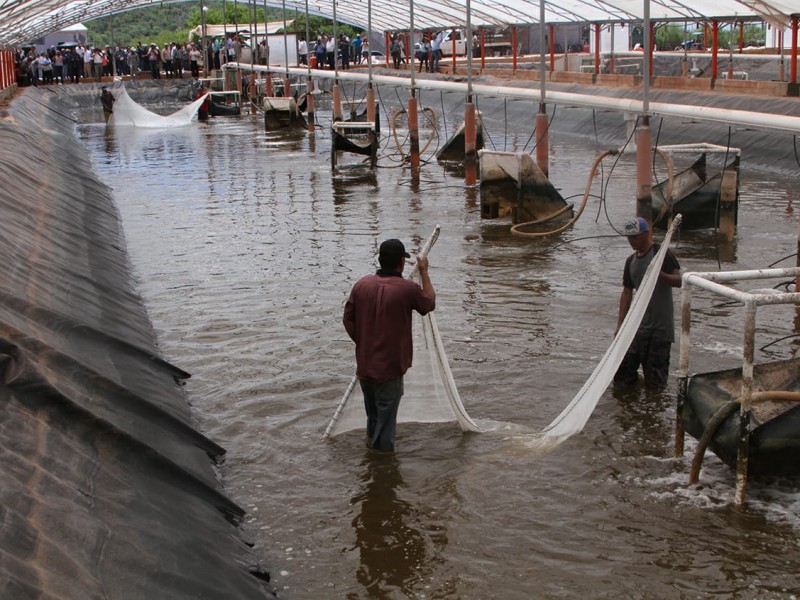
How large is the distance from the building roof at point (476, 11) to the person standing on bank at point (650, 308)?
1000 centimetres

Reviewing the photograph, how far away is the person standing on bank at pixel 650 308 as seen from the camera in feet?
26.7

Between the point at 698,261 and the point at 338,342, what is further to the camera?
the point at 698,261

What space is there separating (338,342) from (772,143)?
16.4 meters

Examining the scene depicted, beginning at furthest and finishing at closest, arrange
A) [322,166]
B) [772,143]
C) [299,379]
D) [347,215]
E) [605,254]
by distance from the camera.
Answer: [322,166], [772,143], [347,215], [605,254], [299,379]

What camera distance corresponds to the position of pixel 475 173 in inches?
867

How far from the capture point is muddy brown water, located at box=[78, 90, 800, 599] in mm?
6137

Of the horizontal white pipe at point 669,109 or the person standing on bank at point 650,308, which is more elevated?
the horizontal white pipe at point 669,109

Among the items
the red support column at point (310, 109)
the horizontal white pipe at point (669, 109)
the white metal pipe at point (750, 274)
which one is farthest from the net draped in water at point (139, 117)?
the white metal pipe at point (750, 274)

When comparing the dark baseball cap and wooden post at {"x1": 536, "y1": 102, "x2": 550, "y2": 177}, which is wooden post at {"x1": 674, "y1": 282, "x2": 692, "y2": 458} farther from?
wooden post at {"x1": 536, "y1": 102, "x2": 550, "y2": 177}

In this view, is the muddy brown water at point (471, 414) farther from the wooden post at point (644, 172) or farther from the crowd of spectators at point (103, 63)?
the crowd of spectators at point (103, 63)

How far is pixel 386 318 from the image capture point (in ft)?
23.1

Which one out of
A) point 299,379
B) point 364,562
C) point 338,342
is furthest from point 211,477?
point 338,342

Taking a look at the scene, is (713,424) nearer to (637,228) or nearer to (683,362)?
(683,362)

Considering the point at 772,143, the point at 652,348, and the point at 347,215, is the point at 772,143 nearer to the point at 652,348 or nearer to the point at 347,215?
the point at 347,215
